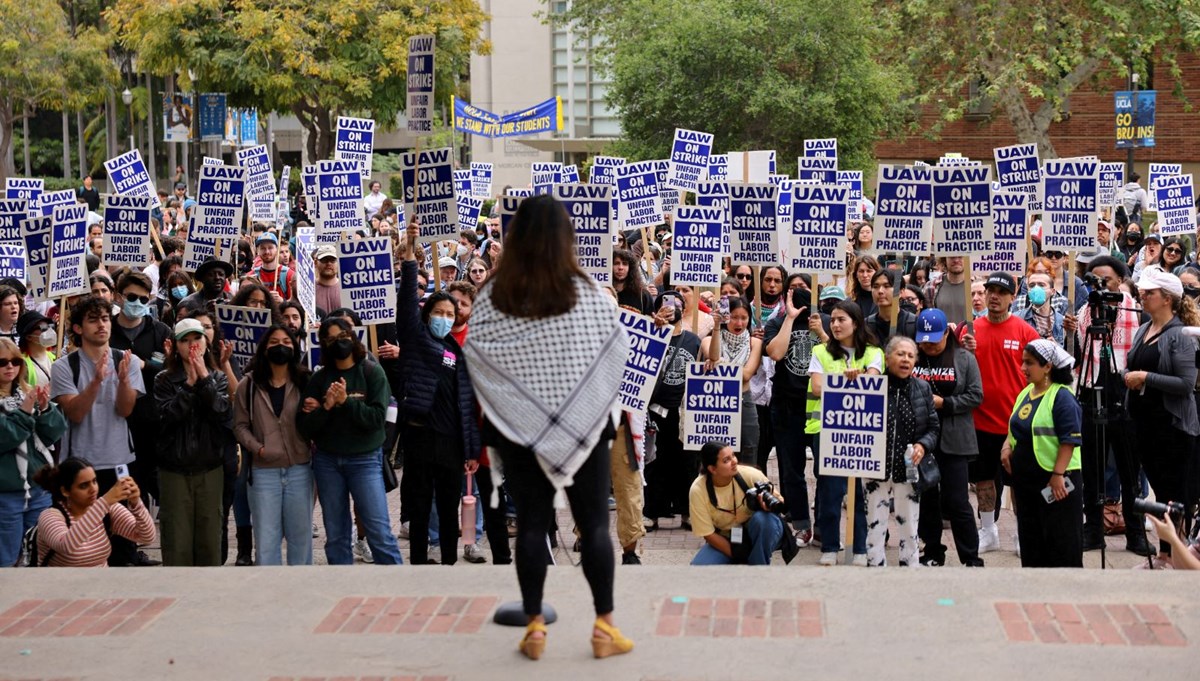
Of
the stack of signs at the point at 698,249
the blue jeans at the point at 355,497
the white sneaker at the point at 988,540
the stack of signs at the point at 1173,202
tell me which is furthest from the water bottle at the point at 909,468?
the stack of signs at the point at 1173,202

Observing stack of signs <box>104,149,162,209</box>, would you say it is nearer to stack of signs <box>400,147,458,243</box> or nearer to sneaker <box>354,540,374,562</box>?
stack of signs <box>400,147,458,243</box>

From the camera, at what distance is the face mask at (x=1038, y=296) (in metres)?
12.3

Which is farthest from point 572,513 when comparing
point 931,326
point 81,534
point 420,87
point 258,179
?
point 258,179

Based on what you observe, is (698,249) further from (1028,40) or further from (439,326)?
(1028,40)

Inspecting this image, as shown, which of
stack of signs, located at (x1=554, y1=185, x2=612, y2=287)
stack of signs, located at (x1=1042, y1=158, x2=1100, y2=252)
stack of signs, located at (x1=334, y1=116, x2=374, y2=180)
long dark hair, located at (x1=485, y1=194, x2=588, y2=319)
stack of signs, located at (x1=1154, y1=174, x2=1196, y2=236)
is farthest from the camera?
stack of signs, located at (x1=1154, y1=174, x2=1196, y2=236)

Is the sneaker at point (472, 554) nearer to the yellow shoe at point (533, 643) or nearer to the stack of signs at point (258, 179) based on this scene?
the yellow shoe at point (533, 643)

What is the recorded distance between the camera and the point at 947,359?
10.0 metres

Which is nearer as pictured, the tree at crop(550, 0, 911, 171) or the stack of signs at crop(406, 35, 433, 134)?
the stack of signs at crop(406, 35, 433, 134)

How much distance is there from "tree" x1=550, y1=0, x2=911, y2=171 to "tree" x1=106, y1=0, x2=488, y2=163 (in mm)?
6752

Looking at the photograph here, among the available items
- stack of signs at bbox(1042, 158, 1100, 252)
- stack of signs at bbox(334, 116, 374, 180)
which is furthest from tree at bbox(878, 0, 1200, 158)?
stack of signs at bbox(1042, 158, 1100, 252)

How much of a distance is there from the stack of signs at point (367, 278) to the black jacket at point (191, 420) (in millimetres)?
1810

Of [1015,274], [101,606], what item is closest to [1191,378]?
[1015,274]

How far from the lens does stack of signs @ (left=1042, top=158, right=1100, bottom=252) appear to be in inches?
515

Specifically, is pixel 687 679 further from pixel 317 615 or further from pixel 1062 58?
pixel 1062 58
